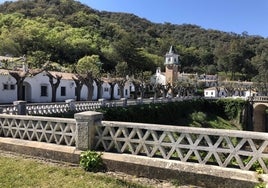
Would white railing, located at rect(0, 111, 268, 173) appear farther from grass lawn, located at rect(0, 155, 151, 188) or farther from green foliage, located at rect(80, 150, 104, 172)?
grass lawn, located at rect(0, 155, 151, 188)

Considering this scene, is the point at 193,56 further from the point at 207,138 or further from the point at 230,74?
the point at 207,138

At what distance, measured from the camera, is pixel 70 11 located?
475ft

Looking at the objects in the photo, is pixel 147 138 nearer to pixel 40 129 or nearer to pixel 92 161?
pixel 92 161

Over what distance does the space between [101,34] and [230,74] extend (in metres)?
49.4

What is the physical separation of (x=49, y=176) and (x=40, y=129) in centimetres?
210

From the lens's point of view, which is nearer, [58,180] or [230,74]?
[58,180]

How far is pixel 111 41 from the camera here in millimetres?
121312

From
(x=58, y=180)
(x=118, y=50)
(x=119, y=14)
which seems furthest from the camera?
(x=119, y=14)

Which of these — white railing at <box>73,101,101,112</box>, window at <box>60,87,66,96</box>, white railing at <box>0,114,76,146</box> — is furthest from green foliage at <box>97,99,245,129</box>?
white railing at <box>0,114,76,146</box>

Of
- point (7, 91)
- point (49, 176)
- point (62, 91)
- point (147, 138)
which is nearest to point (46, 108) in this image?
point (7, 91)

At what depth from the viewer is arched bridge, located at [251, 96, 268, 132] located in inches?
2606

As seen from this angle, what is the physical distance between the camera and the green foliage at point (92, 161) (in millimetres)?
8078

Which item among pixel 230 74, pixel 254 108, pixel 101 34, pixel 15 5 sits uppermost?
pixel 15 5

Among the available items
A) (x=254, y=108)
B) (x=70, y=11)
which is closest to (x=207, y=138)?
(x=254, y=108)
